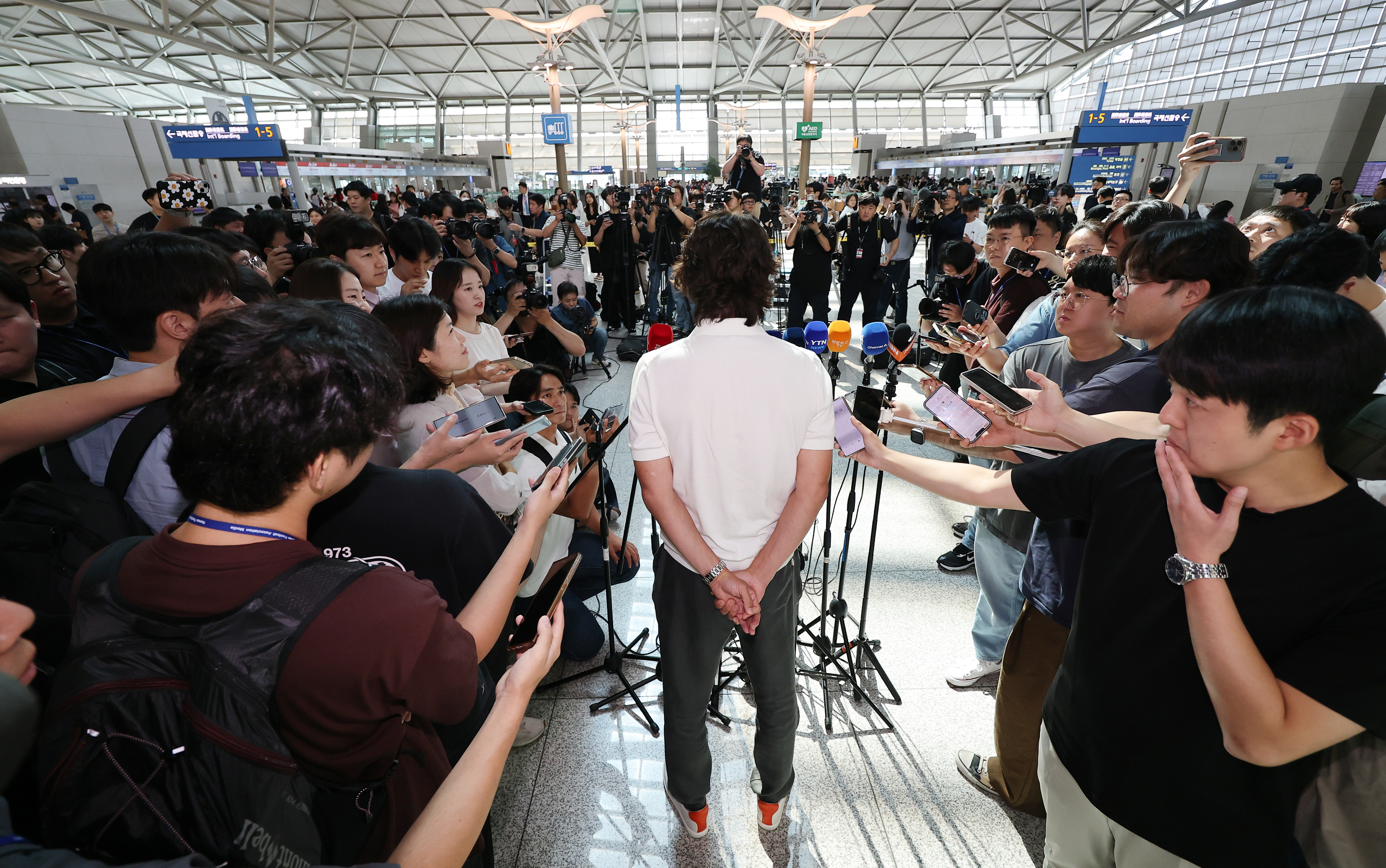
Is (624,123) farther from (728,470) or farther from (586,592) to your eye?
(728,470)

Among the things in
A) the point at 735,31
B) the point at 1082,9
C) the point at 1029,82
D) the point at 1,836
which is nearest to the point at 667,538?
the point at 1,836

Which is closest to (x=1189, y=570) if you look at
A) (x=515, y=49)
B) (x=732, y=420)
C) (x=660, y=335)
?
(x=732, y=420)

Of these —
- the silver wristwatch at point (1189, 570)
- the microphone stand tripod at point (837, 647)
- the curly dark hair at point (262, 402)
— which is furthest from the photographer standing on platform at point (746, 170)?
the curly dark hair at point (262, 402)

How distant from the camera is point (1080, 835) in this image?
46.5 inches

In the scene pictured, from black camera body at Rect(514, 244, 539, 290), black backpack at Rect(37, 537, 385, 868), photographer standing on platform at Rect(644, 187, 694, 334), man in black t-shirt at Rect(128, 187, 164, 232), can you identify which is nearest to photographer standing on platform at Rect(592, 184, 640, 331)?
photographer standing on platform at Rect(644, 187, 694, 334)

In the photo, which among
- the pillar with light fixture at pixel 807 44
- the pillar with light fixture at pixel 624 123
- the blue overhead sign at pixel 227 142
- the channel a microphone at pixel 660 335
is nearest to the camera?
the channel a microphone at pixel 660 335

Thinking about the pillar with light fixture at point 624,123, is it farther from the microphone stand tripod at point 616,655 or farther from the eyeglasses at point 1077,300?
the eyeglasses at point 1077,300

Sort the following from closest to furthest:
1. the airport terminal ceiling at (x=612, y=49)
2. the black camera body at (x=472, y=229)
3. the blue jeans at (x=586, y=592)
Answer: the blue jeans at (x=586, y=592)
the black camera body at (x=472, y=229)
the airport terminal ceiling at (x=612, y=49)

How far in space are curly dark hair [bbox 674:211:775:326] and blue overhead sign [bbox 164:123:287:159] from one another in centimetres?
1315

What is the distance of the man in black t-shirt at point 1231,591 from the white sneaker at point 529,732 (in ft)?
5.49

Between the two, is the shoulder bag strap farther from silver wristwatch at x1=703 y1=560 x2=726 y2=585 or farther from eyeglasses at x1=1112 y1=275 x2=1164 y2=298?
eyeglasses at x1=1112 y1=275 x2=1164 y2=298

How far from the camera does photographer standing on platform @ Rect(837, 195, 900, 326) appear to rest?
593 cm

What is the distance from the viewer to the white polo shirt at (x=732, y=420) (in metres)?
1.30

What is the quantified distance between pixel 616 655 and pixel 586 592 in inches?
11.5
